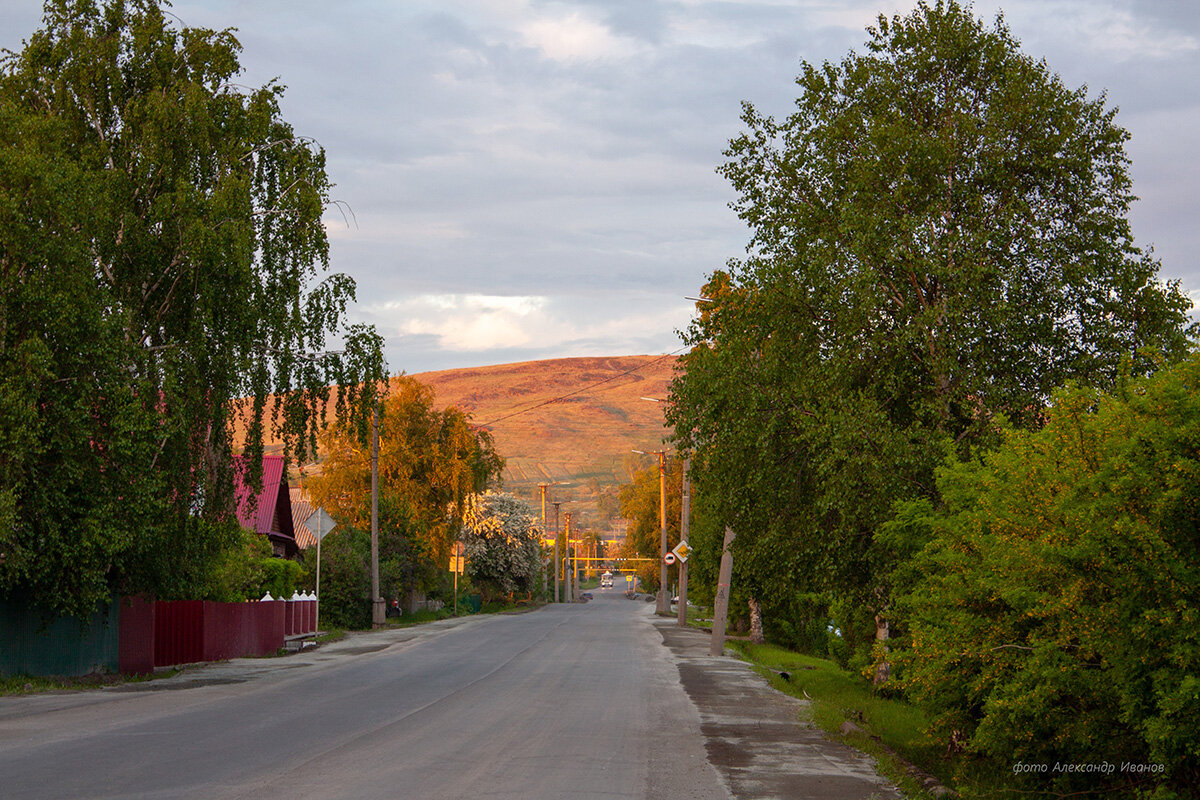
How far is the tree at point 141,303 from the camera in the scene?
58.5 feet

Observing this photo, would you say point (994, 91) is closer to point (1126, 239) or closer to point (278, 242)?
point (1126, 239)

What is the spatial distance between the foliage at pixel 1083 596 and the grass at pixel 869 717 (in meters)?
0.91

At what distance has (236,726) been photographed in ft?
44.9

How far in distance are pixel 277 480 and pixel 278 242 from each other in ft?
98.0

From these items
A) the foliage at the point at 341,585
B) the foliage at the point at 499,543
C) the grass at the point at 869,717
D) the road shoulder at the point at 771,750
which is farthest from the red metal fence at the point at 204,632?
the foliage at the point at 499,543

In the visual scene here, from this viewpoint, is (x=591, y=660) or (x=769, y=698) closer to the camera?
(x=769, y=698)

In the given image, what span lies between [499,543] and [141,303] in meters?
59.8

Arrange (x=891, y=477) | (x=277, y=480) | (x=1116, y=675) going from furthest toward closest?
(x=277, y=480) < (x=891, y=477) < (x=1116, y=675)

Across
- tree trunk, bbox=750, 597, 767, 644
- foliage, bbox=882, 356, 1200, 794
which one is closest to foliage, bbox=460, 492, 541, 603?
tree trunk, bbox=750, 597, 767, 644

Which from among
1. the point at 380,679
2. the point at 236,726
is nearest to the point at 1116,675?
the point at 236,726

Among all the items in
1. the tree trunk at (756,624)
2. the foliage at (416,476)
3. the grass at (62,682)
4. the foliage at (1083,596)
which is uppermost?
the foliage at (416,476)

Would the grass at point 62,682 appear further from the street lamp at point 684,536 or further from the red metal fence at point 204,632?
the street lamp at point 684,536

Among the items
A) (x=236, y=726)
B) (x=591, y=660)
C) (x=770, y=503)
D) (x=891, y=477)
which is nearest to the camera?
(x=236, y=726)

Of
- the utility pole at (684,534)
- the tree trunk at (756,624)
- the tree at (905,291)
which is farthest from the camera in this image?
the utility pole at (684,534)
